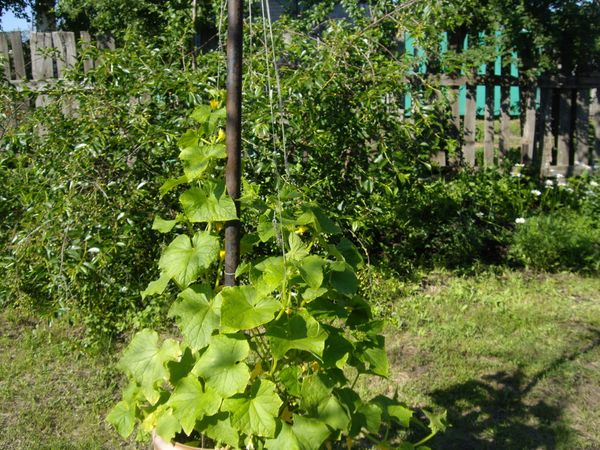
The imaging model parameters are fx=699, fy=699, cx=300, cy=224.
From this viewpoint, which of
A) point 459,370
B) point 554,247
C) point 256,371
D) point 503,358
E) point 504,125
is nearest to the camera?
point 256,371

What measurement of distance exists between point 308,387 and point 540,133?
605 cm

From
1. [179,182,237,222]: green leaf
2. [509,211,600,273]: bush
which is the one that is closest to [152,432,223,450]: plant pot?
[179,182,237,222]: green leaf

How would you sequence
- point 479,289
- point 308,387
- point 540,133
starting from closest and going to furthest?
point 308,387 < point 479,289 < point 540,133

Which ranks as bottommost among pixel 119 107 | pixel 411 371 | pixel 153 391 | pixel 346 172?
pixel 411 371

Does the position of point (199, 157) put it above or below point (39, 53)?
below

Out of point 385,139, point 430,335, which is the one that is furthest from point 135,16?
point 430,335

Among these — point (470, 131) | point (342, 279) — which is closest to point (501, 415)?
point (342, 279)

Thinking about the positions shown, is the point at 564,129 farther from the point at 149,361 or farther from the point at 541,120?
the point at 149,361

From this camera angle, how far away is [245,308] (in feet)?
6.35

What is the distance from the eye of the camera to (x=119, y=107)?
4.19 m

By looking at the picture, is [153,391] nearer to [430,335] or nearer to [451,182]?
[430,335]

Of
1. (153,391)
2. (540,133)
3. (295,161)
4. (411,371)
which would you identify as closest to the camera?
(153,391)

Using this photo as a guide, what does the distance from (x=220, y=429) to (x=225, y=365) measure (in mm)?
203

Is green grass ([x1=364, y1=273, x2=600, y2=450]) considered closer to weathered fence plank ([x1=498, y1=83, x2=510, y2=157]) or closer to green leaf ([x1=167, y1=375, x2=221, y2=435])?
green leaf ([x1=167, y1=375, x2=221, y2=435])
